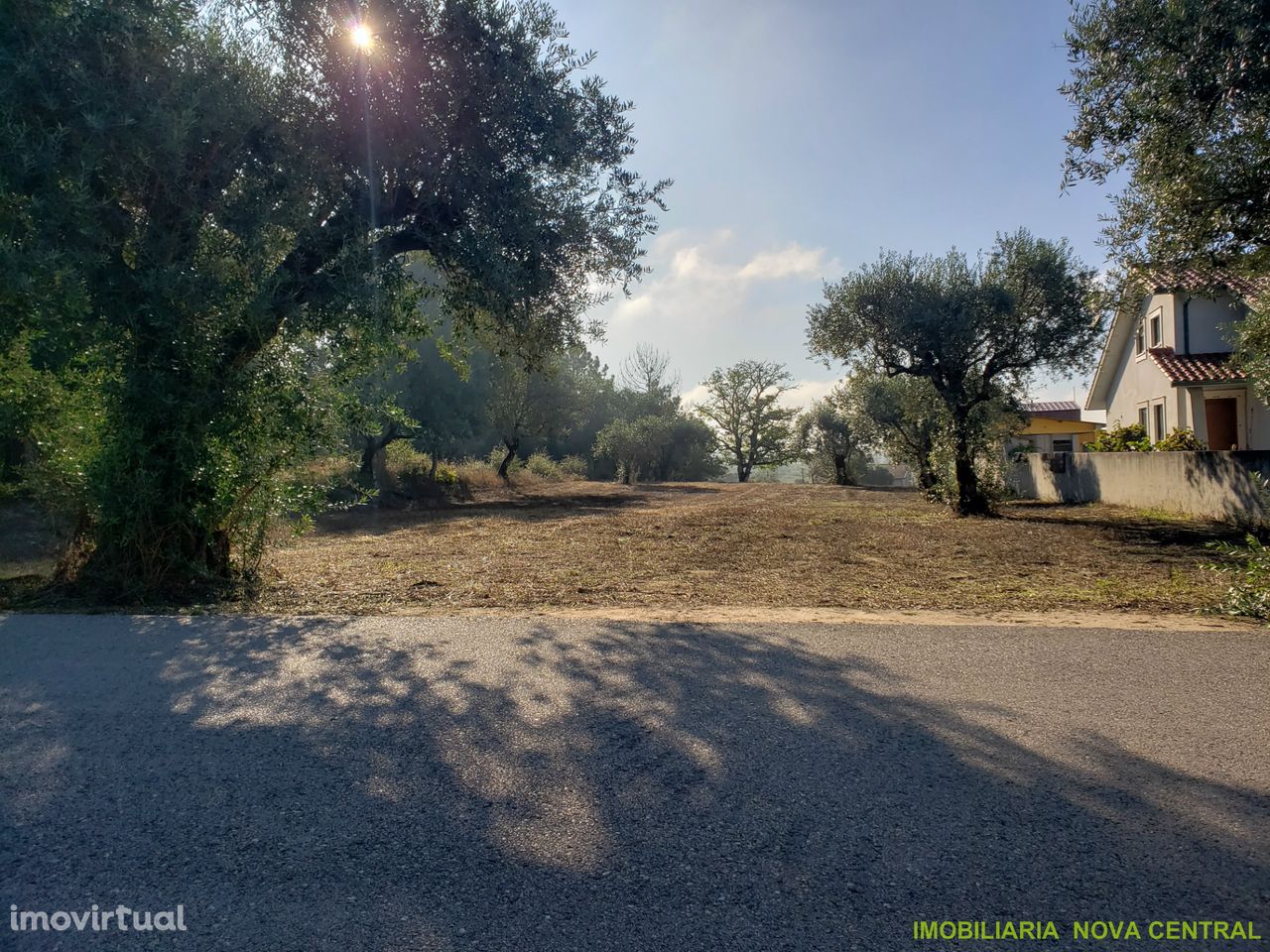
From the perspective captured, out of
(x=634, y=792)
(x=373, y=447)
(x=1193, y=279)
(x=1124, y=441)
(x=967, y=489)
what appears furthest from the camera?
(x=373, y=447)

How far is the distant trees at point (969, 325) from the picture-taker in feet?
62.3

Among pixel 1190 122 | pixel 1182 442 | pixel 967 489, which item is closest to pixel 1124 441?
pixel 1182 442

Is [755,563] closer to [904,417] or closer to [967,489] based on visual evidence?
[967,489]

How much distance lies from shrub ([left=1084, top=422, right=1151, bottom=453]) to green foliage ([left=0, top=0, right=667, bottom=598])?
58.9 ft

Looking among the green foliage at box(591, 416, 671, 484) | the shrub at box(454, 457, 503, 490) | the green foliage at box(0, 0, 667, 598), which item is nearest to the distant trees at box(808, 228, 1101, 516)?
the green foliage at box(0, 0, 667, 598)

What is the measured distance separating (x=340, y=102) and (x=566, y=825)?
334 inches

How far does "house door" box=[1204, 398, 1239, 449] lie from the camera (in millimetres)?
21703

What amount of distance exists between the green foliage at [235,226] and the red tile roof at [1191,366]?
687 inches

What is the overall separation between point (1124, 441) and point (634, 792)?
76.4 feet

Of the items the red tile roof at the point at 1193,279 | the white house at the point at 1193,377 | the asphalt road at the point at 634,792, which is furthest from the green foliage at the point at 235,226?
the white house at the point at 1193,377

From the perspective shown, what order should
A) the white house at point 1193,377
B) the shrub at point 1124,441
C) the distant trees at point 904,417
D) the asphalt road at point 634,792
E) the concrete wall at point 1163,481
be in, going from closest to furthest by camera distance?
the asphalt road at point 634,792 → the concrete wall at point 1163,481 → the white house at point 1193,377 → the shrub at point 1124,441 → the distant trees at point 904,417

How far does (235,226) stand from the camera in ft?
26.3

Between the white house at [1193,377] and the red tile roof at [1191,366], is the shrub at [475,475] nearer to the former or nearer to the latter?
the white house at [1193,377]

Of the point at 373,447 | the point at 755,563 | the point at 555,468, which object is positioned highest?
the point at 373,447
